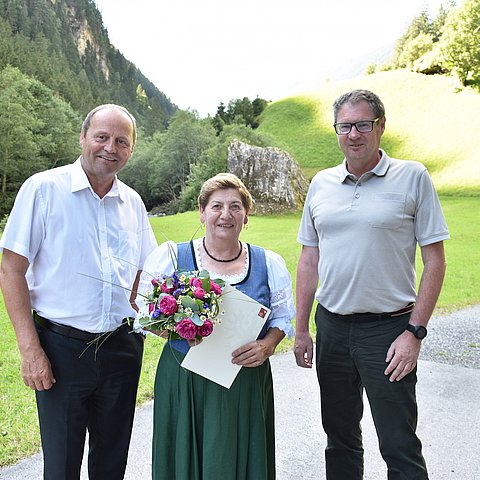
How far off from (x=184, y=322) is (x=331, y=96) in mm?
61228

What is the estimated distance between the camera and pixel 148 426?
4.80 metres

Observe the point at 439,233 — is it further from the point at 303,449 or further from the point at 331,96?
the point at 331,96

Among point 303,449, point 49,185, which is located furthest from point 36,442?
point 49,185

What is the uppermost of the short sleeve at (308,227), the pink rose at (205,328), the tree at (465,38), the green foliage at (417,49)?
the green foliage at (417,49)

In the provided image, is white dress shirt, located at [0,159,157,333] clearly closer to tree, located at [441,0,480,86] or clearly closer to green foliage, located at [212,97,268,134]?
tree, located at [441,0,480,86]

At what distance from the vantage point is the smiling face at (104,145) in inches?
113

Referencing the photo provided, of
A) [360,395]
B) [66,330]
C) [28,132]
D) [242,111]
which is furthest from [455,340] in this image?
[242,111]

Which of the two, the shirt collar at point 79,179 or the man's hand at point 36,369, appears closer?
the man's hand at point 36,369

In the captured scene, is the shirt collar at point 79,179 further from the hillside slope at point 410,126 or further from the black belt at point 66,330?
the hillside slope at point 410,126

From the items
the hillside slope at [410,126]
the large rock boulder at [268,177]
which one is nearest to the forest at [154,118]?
the hillside slope at [410,126]

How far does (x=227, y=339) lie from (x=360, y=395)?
1.13m

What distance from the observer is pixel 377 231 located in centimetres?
294

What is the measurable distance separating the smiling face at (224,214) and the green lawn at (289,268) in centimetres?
49

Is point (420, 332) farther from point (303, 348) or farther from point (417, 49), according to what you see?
point (417, 49)
